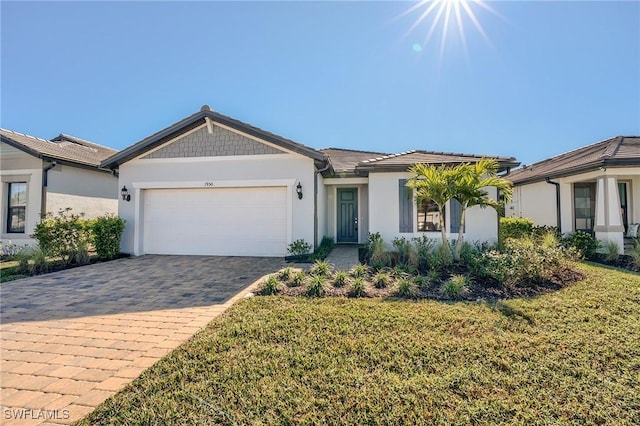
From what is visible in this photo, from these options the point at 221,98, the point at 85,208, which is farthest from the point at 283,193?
the point at 85,208

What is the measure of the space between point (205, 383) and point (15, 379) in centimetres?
201

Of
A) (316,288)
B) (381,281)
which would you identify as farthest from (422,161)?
(316,288)

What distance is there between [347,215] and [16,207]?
46.8 feet

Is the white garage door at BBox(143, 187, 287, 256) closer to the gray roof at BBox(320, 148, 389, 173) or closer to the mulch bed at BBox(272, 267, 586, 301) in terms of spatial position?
the gray roof at BBox(320, 148, 389, 173)

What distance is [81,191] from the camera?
12.6 meters

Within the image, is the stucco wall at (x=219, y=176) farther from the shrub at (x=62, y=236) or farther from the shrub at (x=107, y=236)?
the shrub at (x=62, y=236)

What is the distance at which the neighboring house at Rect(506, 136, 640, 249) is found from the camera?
9781 millimetres

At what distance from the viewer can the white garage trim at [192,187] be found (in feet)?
33.0

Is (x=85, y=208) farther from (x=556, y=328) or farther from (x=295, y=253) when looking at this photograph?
(x=556, y=328)

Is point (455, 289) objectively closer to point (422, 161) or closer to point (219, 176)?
point (422, 161)

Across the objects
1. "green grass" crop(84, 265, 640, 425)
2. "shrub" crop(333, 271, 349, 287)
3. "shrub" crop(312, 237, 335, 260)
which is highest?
"shrub" crop(312, 237, 335, 260)

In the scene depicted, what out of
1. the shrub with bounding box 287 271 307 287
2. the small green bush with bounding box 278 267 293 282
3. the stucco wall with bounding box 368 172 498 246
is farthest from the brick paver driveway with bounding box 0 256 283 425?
the stucco wall with bounding box 368 172 498 246

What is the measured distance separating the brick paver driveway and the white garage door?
2402 millimetres

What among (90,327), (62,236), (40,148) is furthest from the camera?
(40,148)
